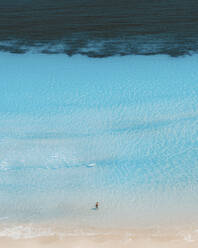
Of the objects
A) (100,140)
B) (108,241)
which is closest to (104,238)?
(108,241)

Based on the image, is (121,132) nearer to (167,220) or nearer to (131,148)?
(131,148)

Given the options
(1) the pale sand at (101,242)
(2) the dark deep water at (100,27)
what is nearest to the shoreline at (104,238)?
(1) the pale sand at (101,242)

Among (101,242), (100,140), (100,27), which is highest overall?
(100,27)

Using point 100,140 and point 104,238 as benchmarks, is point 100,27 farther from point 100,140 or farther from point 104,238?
point 104,238

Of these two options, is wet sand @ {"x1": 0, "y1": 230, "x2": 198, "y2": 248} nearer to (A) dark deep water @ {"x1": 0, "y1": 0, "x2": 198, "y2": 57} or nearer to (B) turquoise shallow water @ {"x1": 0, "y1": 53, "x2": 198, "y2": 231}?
(B) turquoise shallow water @ {"x1": 0, "y1": 53, "x2": 198, "y2": 231}

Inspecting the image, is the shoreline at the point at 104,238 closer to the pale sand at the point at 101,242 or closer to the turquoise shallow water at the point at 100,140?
the pale sand at the point at 101,242

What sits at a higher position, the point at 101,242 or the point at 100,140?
the point at 100,140

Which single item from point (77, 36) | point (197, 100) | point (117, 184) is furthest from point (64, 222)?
point (77, 36)
